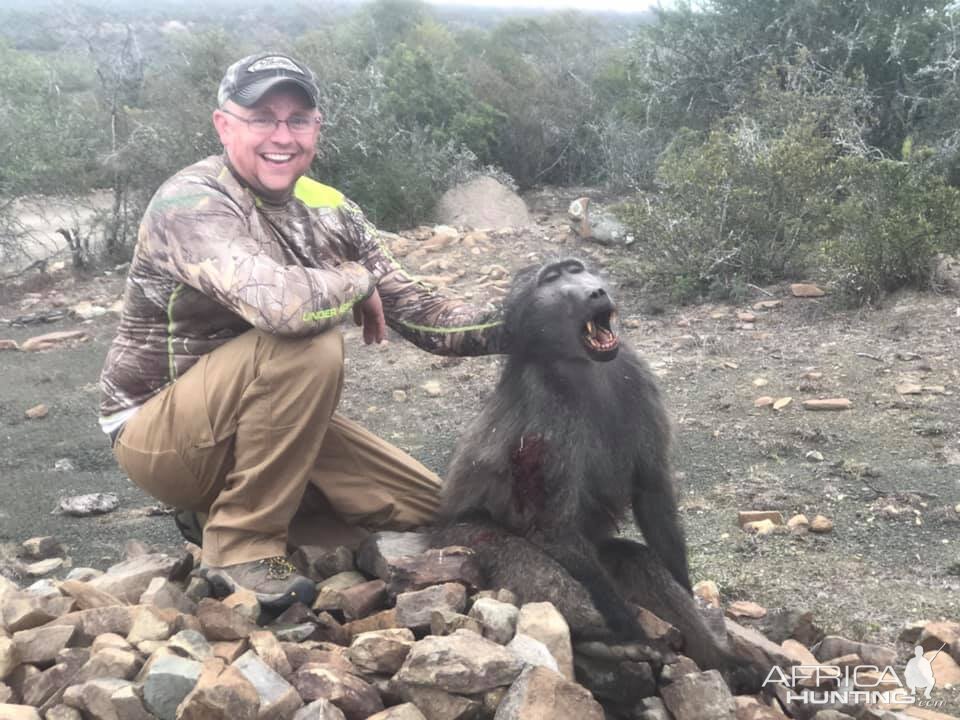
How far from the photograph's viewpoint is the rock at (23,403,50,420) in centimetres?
531

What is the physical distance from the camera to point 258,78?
2621 mm

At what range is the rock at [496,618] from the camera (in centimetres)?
215

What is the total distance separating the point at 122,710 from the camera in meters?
1.87

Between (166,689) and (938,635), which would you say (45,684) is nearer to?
(166,689)

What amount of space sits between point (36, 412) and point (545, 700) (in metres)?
4.39

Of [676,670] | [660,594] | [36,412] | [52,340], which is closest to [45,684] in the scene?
[676,670]

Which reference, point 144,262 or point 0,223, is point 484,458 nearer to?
point 144,262

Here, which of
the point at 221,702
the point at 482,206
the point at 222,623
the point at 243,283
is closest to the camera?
the point at 221,702

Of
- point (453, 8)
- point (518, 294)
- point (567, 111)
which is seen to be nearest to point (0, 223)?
point (567, 111)

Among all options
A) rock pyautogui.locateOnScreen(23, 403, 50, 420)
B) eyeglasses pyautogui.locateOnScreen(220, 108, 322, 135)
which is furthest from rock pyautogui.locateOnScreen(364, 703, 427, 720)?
rock pyautogui.locateOnScreen(23, 403, 50, 420)

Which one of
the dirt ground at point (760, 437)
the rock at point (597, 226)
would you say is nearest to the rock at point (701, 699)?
the dirt ground at point (760, 437)

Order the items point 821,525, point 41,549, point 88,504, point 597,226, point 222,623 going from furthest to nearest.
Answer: point 597,226 < point 88,504 < point 41,549 < point 821,525 < point 222,623

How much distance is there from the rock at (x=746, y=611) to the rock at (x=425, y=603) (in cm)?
104

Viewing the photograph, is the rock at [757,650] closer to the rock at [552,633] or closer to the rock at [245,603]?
the rock at [552,633]
